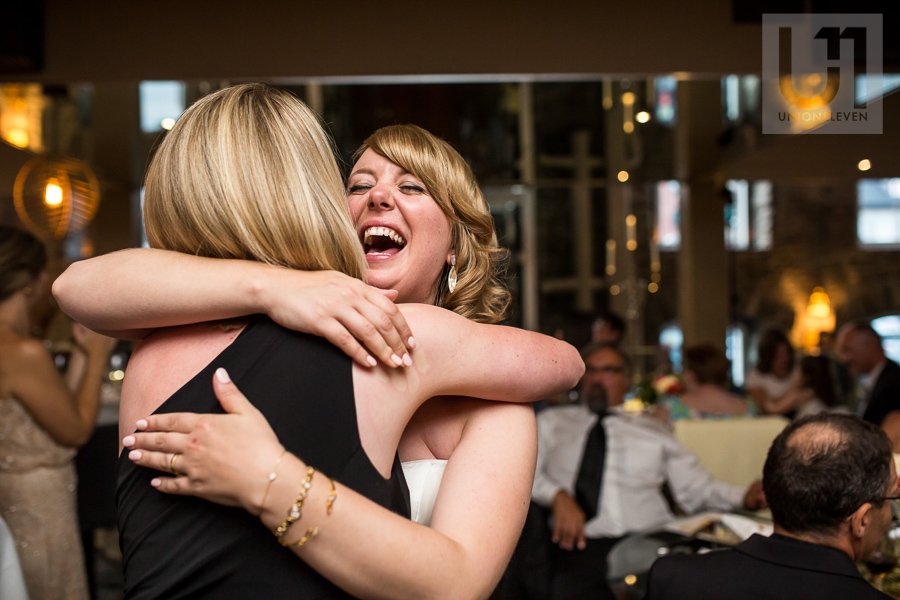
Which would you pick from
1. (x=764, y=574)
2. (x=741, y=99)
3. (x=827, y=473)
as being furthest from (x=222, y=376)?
(x=741, y=99)

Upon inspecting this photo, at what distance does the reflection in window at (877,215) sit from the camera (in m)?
12.6

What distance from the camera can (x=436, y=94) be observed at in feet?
17.4

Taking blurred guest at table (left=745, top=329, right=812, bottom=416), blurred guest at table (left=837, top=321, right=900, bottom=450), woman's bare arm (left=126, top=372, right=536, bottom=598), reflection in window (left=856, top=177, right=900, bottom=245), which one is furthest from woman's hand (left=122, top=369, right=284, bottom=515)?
reflection in window (left=856, top=177, right=900, bottom=245)

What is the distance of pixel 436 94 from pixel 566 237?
462 centimetres

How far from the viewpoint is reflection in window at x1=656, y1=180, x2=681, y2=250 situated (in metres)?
9.11

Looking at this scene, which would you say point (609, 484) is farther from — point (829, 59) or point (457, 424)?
point (457, 424)

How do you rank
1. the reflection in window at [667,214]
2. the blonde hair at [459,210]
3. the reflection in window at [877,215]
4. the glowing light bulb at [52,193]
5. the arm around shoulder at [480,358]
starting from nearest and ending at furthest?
the arm around shoulder at [480,358] < the blonde hair at [459,210] < the glowing light bulb at [52,193] < the reflection in window at [667,214] < the reflection in window at [877,215]

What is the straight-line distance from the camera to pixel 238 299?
815 millimetres

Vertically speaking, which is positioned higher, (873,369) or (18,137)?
(18,137)

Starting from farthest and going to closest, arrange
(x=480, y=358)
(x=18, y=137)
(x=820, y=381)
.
Result: (x=820, y=381)
(x=18, y=137)
(x=480, y=358)

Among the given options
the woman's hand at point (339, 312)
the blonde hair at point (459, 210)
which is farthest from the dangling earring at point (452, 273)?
the woman's hand at point (339, 312)

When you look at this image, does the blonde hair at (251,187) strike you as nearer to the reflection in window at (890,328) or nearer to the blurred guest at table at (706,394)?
the blurred guest at table at (706,394)

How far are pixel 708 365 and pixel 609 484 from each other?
82.2 inches

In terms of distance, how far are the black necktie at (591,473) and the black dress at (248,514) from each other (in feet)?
9.02
